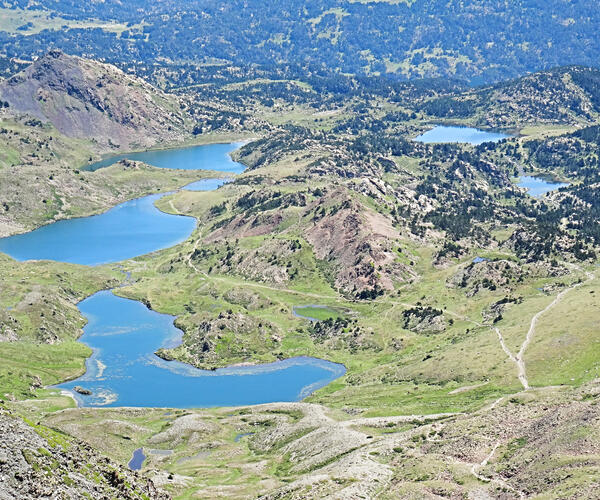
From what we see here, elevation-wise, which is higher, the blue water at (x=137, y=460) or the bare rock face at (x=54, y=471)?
the blue water at (x=137, y=460)

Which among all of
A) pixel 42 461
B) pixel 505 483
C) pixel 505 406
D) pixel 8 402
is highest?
pixel 8 402

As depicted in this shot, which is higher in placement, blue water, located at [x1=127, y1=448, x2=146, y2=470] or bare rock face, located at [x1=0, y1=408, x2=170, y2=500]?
blue water, located at [x1=127, y1=448, x2=146, y2=470]

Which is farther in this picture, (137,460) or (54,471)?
(137,460)

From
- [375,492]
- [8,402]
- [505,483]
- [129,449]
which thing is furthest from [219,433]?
[505,483]

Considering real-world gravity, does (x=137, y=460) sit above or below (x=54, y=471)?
above

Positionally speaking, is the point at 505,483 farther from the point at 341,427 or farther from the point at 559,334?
the point at 559,334
